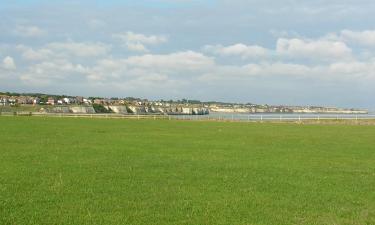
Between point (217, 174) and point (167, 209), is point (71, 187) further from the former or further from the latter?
point (217, 174)

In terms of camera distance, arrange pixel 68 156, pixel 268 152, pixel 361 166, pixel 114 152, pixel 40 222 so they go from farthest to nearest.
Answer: pixel 268 152 → pixel 114 152 → pixel 68 156 → pixel 361 166 → pixel 40 222

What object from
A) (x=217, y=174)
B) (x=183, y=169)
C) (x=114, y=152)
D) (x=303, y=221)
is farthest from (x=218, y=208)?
(x=114, y=152)

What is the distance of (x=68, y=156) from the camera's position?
20.9 meters

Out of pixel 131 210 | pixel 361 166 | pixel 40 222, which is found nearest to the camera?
pixel 40 222

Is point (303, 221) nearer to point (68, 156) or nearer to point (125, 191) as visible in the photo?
point (125, 191)

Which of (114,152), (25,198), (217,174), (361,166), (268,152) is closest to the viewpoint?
(25,198)

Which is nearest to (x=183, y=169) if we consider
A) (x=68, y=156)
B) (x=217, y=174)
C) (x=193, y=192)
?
(x=217, y=174)

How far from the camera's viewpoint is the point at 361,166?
19500 millimetres

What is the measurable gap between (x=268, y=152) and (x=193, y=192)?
41.0ft

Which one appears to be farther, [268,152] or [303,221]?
[268,152]

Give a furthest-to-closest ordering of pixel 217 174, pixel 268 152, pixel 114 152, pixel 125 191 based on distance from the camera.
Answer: pixel 268 152
pixel 114 152
pixel 217 174
pixel 125 191

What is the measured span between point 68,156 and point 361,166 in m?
11.4

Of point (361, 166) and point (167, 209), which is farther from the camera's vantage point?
point (361, 166)

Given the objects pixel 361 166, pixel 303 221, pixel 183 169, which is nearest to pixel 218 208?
pixel 303 221
